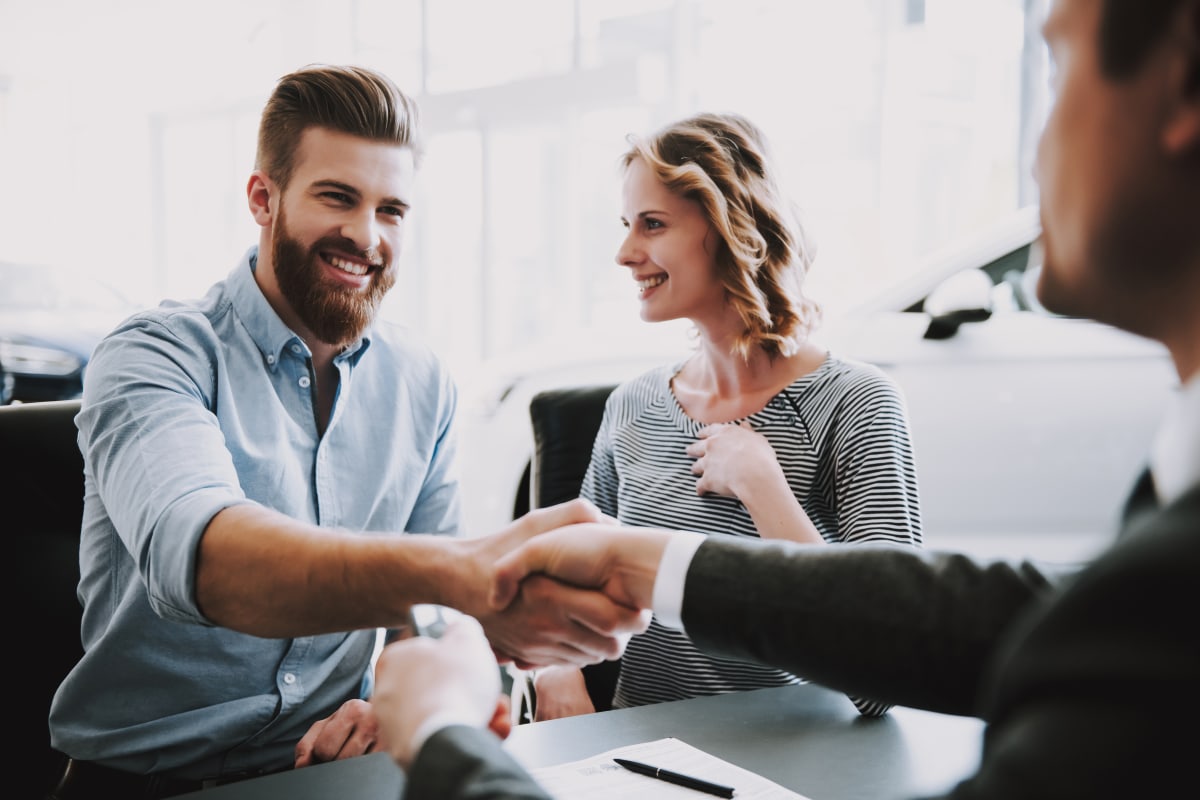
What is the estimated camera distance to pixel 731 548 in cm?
114

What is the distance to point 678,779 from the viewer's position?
42.3 inches

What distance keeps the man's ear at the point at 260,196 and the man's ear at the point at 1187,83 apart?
170cm

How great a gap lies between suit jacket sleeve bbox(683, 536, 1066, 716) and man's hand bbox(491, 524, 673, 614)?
0.14 meters

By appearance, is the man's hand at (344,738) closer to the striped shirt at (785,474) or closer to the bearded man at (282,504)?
the bearded man at (282,504)

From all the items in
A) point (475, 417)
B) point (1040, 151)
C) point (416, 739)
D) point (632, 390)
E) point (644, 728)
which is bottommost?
point (475, 417)

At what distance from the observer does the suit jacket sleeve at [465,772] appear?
0.65 meters

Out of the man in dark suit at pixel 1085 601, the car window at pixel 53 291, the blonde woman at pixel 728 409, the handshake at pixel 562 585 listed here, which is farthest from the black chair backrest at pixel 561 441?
the car window at pixel 53 291

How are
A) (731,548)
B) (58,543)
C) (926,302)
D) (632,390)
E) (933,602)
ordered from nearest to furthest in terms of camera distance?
(933,602), (731,548), (58,543), (632,390), (926,302)

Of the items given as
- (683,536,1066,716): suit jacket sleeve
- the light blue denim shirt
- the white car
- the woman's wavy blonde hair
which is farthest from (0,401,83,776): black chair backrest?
the white car

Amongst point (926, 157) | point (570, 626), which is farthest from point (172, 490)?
point (926, 157)

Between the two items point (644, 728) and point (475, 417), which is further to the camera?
point (475, 417)

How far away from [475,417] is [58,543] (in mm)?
1871

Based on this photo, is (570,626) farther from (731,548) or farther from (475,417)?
(475,417)

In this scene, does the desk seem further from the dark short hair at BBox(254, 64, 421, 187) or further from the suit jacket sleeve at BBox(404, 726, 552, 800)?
the dark short hair at BBox(254, 64, 421, 187)
